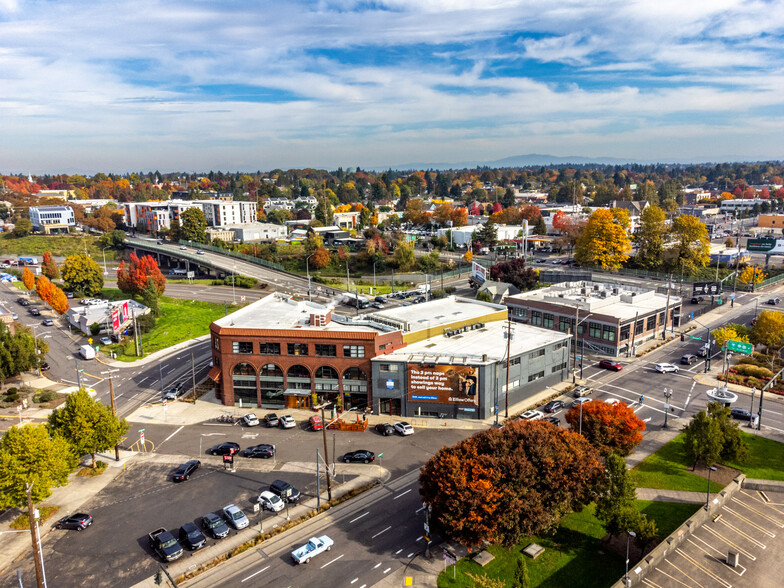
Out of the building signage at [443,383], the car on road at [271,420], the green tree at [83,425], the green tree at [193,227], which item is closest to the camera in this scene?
the green tree at [83,425]

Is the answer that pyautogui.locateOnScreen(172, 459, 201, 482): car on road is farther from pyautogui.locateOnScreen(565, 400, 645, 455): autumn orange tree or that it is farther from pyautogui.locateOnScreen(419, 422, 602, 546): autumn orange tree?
pyautogui.locateOnScreen(565, 400, 645, 455): autumn orange tree

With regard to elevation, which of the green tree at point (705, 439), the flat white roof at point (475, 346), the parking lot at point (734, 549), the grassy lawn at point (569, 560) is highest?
the flat white roof at point (475, 346)

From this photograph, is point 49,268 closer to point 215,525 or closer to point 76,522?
point 76,522

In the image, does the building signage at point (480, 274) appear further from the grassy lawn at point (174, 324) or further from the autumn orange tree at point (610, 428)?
the autumn orange tree at point (610, 428)

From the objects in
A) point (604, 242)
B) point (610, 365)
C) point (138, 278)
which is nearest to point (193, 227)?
point (138, 278)

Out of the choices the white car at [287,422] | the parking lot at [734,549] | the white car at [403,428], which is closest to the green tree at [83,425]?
the white car at [287,422]

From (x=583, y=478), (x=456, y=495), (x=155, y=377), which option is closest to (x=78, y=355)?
(x=155, y=377)
